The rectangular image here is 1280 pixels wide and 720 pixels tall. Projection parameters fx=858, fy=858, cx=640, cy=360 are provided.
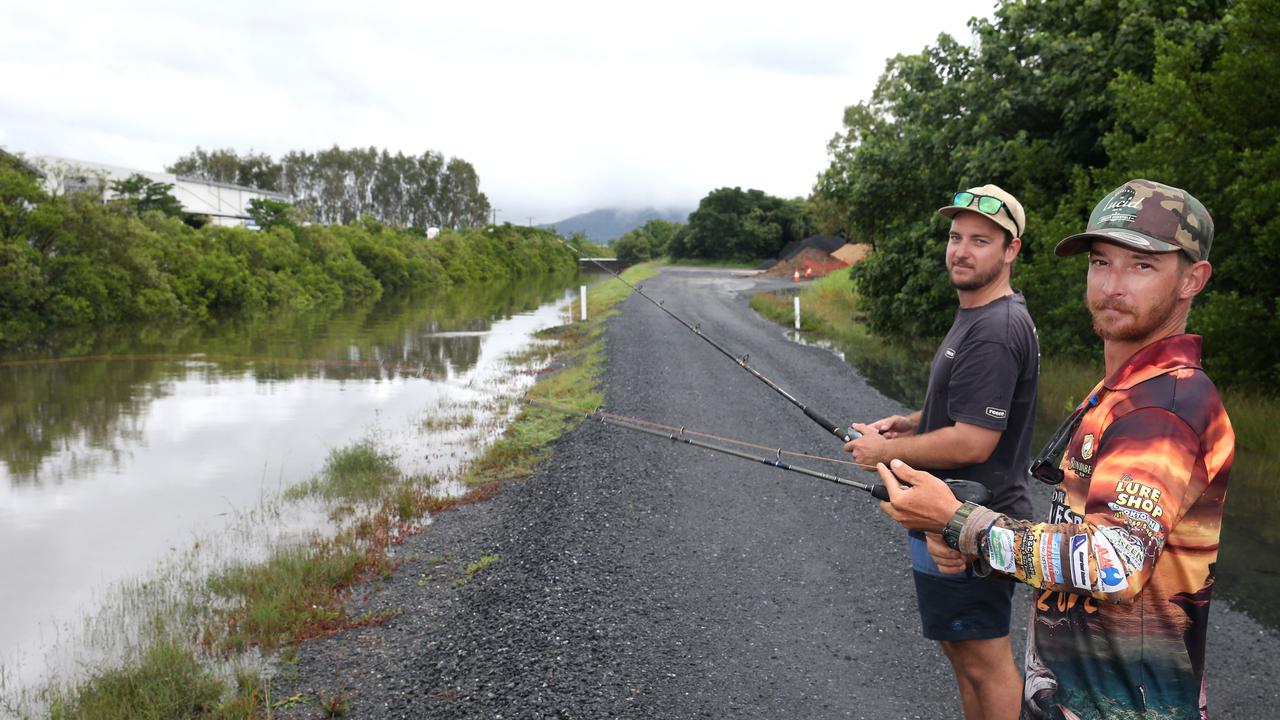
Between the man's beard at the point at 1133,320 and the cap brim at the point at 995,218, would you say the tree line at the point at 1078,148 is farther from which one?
the man's beard at the point at 1133,320

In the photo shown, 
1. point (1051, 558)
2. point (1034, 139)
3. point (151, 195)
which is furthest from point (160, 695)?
point (151, 195)

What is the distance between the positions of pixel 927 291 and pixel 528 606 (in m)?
13.1

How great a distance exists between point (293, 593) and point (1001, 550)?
586 centimetres

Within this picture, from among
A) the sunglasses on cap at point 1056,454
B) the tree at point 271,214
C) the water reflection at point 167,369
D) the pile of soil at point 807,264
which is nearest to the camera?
the sunglasses on cap at point 1056,454

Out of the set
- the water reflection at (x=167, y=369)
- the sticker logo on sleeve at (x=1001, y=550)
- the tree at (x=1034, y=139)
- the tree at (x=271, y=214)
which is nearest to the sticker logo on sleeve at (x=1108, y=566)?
the sticker logo on sleeve at (x=1001, y=550)

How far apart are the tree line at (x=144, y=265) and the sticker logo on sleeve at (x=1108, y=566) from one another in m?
19.2

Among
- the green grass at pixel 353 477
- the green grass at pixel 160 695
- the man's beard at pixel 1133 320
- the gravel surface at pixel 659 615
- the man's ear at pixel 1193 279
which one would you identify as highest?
the man's ear at pixel 1193 279

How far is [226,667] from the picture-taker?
5406 millimetres


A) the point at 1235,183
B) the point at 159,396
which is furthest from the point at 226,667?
the point at 159,396

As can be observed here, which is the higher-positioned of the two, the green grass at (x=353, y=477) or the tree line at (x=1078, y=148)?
the tree line at (x=1078, y=148)

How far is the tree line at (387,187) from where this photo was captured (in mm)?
125625

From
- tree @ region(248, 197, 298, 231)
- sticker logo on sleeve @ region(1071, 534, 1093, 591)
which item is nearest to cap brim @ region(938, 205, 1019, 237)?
sticker logo on sleeve @ region(1071, 534, 1093, 591)

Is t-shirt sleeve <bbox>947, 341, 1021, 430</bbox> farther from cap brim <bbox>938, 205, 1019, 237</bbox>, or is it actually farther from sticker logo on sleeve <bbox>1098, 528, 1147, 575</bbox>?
sticker logo on sleeve <bbox>1098, 528, 1147, 575</bbox>

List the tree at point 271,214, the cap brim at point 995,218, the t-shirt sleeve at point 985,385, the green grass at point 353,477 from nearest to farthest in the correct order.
A: the t-shirt sleeve at point 985,385 → the cap brim at point 995,218 → the green grass at point 353,477 → the tree at point 271,214
